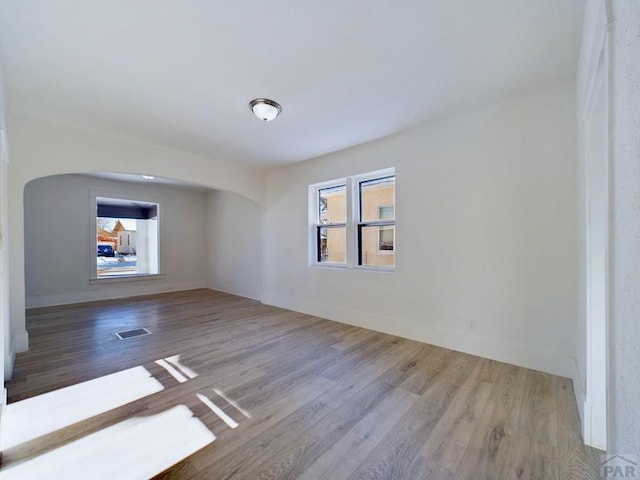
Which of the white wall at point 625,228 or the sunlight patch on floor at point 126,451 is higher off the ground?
the white wall at point 625,228

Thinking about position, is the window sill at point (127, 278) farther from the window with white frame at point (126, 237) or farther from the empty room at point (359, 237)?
the empty room at point (359, 237)

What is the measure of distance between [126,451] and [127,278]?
5.76 meters

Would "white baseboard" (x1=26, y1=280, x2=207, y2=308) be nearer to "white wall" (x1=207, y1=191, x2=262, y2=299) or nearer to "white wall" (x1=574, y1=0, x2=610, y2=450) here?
"white wall" (x1=207, y1=191, x2=262, y2=299)

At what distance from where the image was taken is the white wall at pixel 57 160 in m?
2.96

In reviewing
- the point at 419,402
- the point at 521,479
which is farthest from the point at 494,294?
the point at 521,479

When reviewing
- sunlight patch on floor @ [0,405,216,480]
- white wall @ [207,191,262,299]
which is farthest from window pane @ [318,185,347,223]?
sunlight patch on floor @ [0,405,216,480]

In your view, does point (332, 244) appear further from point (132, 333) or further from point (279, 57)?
point (132, 333)

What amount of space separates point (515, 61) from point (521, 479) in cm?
285

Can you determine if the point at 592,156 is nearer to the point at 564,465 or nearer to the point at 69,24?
the point at 564,465

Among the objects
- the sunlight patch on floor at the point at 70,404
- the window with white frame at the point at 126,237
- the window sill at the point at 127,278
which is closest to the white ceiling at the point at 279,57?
the sunlight patch on floor at the point at 70,404

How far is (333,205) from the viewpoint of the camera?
4.71 meters

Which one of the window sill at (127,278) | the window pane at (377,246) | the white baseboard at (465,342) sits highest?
the window pane at (377,246)

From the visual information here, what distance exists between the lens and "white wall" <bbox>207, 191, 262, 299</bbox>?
239 inches

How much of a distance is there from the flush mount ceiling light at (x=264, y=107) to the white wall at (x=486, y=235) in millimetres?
1627
